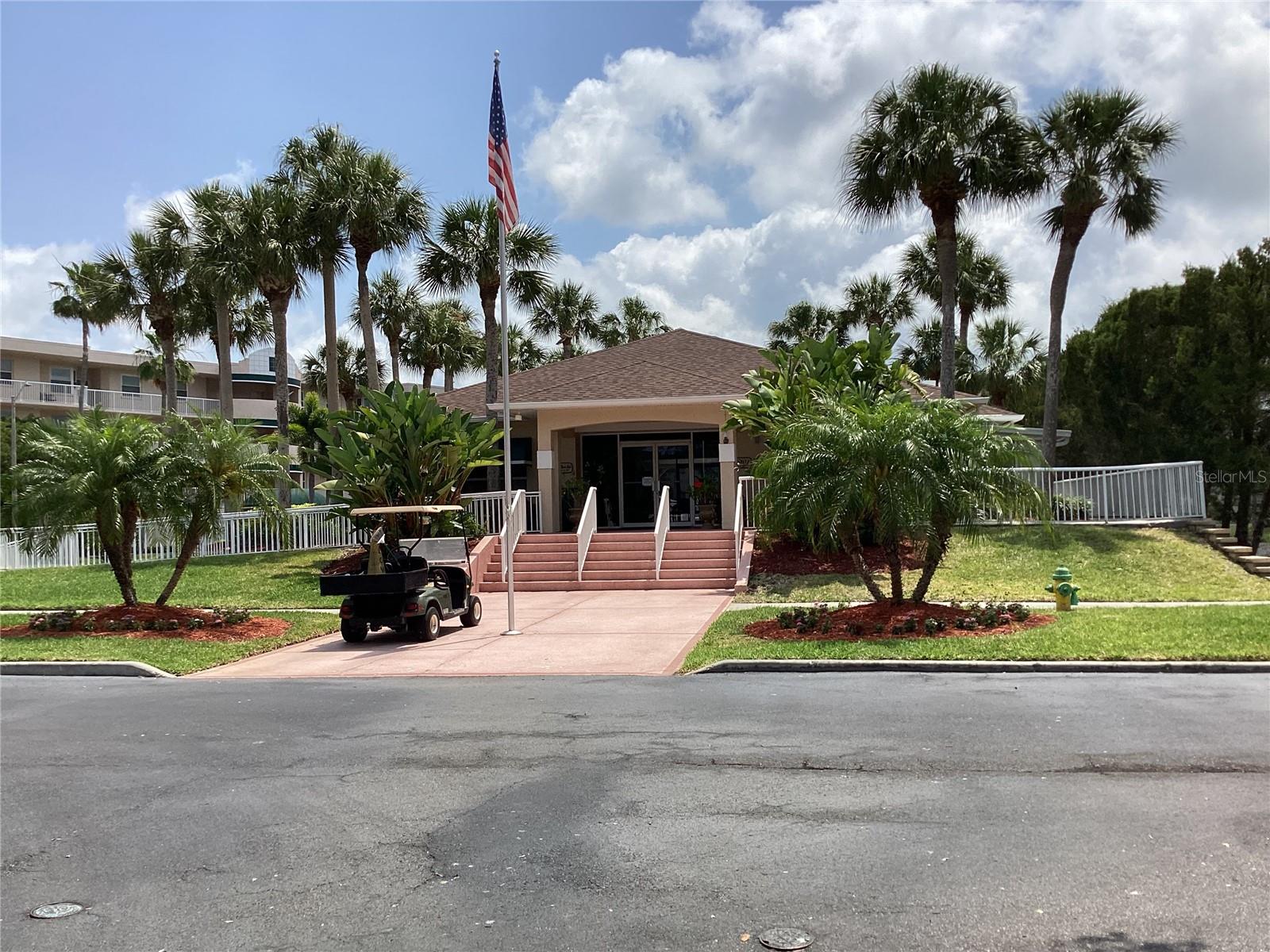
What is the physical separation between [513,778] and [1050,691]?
5.30 m

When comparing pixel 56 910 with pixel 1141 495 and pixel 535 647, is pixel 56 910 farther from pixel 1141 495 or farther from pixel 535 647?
pixel 1141 495

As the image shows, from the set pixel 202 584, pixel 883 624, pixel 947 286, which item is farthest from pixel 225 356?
pixel 883 624

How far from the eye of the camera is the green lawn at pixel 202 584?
747 inches

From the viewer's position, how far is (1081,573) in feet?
58.2

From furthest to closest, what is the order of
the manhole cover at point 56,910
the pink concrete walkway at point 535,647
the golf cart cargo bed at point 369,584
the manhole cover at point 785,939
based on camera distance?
the golf cart cargo bed at point 369,584 → the pink concrete walkway at point 535,647 → the manhole cover at point 56,910 → the manhole cover at point 785,939

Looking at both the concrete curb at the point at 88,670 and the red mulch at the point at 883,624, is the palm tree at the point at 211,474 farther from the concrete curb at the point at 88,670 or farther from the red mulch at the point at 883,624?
the red mulch at the point at 883,624

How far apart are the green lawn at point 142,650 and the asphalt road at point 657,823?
133 inches

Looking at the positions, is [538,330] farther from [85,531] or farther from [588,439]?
[85,531]

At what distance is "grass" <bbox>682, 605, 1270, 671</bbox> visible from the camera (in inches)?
430

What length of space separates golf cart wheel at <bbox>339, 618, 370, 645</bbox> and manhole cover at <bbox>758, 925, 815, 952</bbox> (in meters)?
11.0

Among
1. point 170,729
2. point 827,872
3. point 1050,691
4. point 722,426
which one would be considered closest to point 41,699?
point 170,729

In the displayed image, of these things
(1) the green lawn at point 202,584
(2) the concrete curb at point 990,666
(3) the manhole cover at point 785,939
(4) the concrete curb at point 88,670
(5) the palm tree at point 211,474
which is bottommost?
(4) the concrete curb at point 88,670

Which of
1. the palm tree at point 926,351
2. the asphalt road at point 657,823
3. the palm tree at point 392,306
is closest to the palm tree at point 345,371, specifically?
the palm tree at point 392,306

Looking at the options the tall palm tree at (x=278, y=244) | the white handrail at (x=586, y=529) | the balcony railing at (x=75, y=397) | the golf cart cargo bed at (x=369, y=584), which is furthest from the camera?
the balcony railing at (x=75, y=397)
